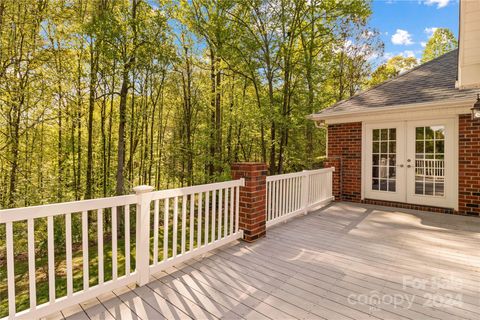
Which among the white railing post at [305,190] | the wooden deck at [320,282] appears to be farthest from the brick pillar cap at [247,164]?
the white railing post at [305,190]

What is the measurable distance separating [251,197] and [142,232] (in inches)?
59.5

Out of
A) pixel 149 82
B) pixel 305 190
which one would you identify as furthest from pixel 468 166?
pixel 149 82

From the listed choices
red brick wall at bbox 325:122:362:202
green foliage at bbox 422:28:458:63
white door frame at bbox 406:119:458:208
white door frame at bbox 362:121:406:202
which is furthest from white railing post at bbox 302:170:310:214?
green foliage at bbox 422:28:458:63

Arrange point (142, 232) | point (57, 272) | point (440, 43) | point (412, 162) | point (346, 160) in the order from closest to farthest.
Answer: point (142, 232)
point (412, 162)
point (57, 272)
point (346, 160)
point (440, 43)

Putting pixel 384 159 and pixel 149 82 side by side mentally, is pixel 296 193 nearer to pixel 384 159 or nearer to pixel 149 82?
pixel 384 159

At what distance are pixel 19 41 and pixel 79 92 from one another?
1.73 m

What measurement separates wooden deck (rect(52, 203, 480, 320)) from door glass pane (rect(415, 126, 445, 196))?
1436mm

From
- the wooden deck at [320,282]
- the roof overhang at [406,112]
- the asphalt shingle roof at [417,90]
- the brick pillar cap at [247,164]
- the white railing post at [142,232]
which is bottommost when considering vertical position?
the wooden deck at [320,282]

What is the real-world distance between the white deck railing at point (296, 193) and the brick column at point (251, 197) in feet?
1.45

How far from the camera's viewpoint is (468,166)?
188 inches

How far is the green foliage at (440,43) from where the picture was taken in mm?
14969

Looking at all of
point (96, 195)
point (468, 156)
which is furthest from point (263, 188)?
point (96, 195)

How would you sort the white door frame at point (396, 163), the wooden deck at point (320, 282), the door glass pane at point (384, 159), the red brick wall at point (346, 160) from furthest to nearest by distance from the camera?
the red brick wall at point (346, 160) < the door glass pane at point (384, 159) < the white door frame at point (396, 163) < the wooden deck at point (320, 282)

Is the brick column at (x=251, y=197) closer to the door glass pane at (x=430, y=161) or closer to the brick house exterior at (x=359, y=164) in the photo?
the brick house exterior at (x=359, y=164)
